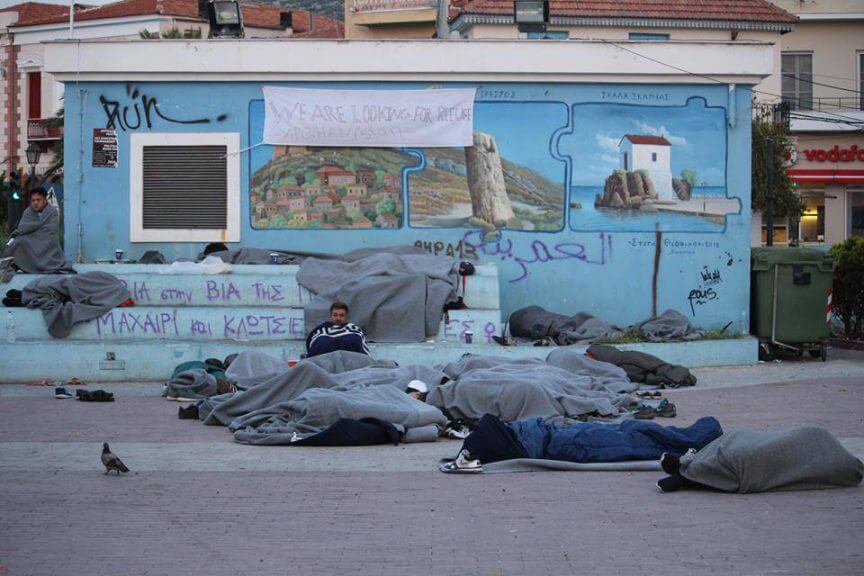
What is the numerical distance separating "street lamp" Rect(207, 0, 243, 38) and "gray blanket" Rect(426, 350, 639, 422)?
8216mm

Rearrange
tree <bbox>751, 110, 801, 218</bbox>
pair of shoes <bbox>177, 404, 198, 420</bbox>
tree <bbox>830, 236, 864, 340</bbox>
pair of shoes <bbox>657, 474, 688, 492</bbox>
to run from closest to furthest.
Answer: pair of shoes <bbox>657, 474, 688, 492</bbox> → pair of shoes <bbox>177, 404, 198, 420</bbox> → tree <bbox>830, 236, 864, 340</bbox> → tree <bbox>751, 110, 801, 218</bbox>

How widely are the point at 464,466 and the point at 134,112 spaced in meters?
10.2

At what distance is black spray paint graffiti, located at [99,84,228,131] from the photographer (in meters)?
17.4

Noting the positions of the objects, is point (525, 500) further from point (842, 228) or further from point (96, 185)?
point (842, 228)

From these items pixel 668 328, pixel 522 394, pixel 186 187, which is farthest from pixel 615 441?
pixel 186 187

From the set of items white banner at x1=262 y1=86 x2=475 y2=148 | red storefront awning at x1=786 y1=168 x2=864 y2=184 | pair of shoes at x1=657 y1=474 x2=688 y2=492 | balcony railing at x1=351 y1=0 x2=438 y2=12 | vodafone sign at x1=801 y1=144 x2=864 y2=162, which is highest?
balcony railing at x1=351 y1=0 x2=438 y2=12

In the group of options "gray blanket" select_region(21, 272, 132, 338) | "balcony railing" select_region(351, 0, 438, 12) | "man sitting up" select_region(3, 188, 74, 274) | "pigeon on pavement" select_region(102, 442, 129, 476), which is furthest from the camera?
"balcony railing" select_region(351, 0, 438, 12)

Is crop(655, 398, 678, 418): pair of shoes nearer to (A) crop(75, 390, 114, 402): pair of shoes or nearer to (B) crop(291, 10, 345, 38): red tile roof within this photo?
(A) crop(75, 390, 114, 402): pair of shoes

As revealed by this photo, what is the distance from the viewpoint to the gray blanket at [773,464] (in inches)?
322

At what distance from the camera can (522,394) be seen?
1119 cm

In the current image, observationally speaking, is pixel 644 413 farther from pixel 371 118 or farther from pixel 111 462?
pixel 371 118

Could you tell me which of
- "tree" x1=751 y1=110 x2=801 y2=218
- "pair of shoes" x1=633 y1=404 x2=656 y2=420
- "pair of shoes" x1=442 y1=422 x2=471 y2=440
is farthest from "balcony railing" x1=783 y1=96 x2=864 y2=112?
"pair of shoes" x1=442 y1=422 x2=471 y2=440

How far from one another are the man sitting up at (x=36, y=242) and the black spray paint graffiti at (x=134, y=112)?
1.66 m

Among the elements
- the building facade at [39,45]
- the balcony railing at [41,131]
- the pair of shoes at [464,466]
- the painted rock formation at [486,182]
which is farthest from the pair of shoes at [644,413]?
the balcony railing at [41,131]
